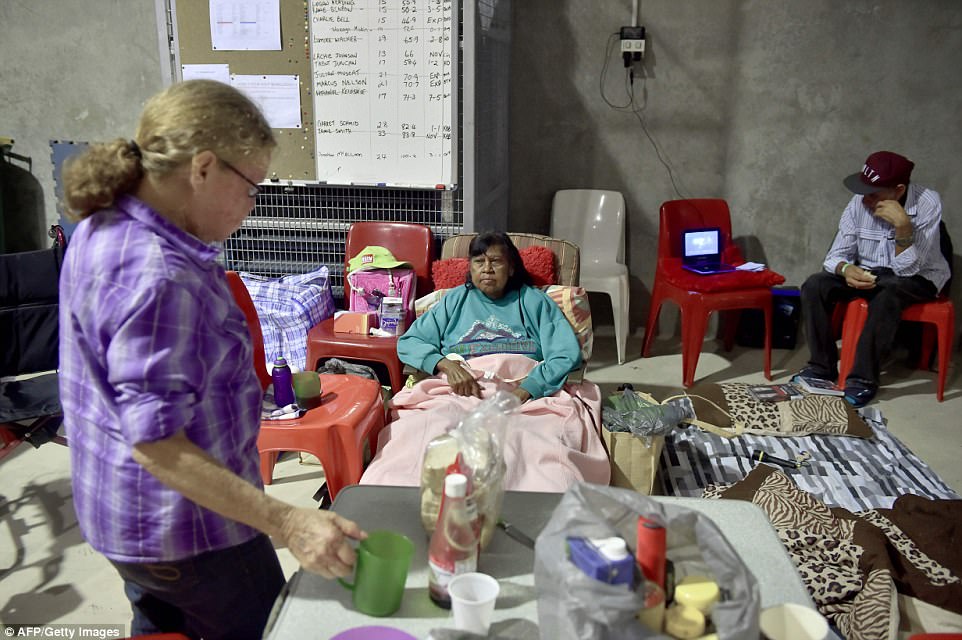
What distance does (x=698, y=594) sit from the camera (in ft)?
3.57

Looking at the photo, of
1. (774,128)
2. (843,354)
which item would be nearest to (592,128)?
(774,128)

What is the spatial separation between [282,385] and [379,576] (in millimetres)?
1590

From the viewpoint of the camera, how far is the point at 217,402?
123cm

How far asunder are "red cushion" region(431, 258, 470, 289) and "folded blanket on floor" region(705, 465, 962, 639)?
4.58ft

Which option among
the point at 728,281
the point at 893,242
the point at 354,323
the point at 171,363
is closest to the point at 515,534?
the point at 171,363

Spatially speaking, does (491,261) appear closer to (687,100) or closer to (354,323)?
(354,323)

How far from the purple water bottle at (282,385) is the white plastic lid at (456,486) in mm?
1578

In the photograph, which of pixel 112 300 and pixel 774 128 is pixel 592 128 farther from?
pixel 112 300

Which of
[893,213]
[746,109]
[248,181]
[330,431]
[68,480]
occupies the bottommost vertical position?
[68,480]

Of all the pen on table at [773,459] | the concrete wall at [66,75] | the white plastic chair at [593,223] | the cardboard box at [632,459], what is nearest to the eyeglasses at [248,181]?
the cardboard box at [632,459]

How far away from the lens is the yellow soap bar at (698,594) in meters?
1.08

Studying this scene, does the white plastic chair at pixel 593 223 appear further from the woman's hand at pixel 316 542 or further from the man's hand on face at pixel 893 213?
the woman's hand at pixel 316 542

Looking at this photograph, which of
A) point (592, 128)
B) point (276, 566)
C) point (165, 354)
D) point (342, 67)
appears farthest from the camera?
point (592, 128)

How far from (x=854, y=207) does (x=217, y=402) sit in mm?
3858
